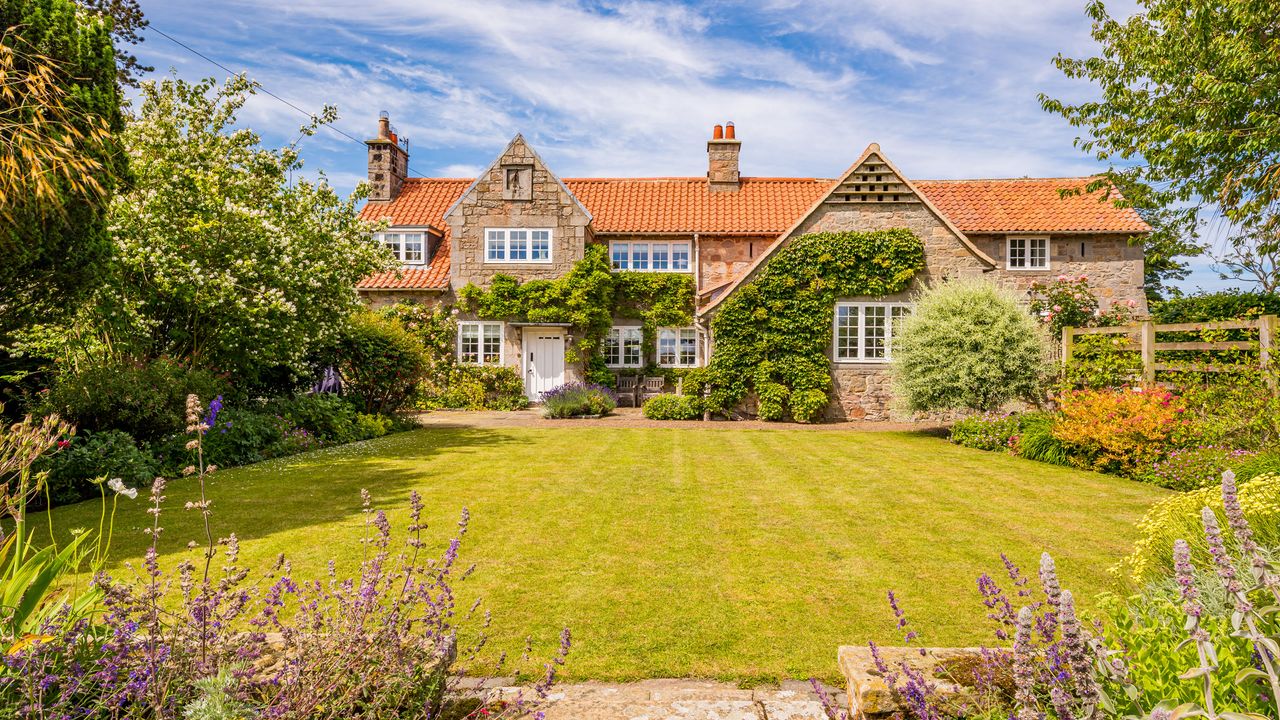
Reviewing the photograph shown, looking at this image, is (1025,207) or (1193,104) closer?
(1193,104)

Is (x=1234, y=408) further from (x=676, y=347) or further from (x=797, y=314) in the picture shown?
(x=676, y=347)

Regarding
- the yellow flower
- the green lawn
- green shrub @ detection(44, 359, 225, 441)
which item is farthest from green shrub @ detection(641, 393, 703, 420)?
the yellow flower

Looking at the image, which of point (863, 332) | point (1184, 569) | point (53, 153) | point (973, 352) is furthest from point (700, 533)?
point (863, 332)

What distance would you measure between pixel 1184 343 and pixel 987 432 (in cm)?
360

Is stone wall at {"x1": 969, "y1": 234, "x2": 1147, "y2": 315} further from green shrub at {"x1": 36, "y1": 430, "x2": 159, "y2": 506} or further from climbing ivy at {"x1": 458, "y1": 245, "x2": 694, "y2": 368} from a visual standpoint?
green shrub at {"x1": 36, "y1": 430, "x2": 159, "y2": 506}

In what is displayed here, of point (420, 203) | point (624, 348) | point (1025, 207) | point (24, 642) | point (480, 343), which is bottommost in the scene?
point (24, 642)

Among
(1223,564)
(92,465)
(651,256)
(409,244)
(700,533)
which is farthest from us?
(409,244)

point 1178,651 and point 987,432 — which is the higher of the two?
point 1178,651

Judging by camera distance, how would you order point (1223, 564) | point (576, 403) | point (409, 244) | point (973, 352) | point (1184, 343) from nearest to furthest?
point (1223, 564) → point (1184, 343) → point (973, 352) → point (576, 403) → point (409, 244)

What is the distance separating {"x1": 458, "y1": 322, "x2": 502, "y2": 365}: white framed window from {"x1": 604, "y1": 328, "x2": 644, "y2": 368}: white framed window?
12.3 feet

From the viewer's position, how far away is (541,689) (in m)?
3.06

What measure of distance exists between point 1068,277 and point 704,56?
1955 cm

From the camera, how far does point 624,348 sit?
2412 centimetres

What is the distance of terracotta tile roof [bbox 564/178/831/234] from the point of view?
24.6 m
